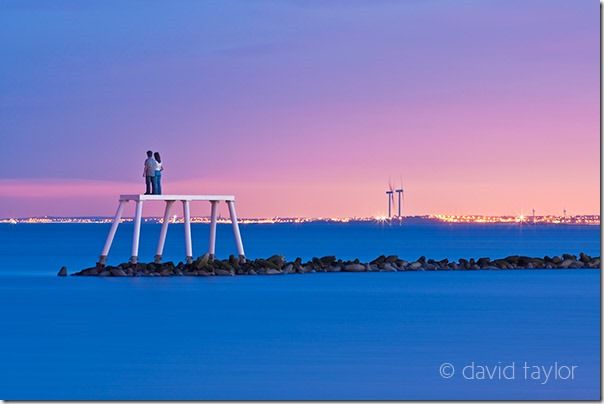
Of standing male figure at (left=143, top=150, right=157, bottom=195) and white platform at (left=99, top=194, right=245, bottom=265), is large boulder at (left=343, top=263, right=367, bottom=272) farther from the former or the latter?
standing male figure at (left=143, top=150, right=157, bottom=195)

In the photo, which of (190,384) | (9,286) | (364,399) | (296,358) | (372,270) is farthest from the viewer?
(372,270)

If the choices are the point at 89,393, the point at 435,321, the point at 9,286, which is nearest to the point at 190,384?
the point at 89,393

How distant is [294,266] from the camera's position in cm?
4297

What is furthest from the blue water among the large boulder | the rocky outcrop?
the large boulder

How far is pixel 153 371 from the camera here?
70.7ft

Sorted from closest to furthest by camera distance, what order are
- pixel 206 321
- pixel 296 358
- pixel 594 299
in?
pixel 296 358 → pixel 206 321 → pixel 594 299

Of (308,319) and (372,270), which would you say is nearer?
(308,319)

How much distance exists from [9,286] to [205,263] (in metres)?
5.12

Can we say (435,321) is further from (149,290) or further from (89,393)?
(89,393)

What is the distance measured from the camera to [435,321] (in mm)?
29078

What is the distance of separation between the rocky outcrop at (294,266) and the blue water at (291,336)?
79 centimetres

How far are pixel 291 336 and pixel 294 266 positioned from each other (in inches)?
656

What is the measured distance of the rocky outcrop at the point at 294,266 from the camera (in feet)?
128

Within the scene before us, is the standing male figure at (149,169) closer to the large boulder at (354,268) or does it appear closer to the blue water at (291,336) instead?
the blue water at (291,336)
